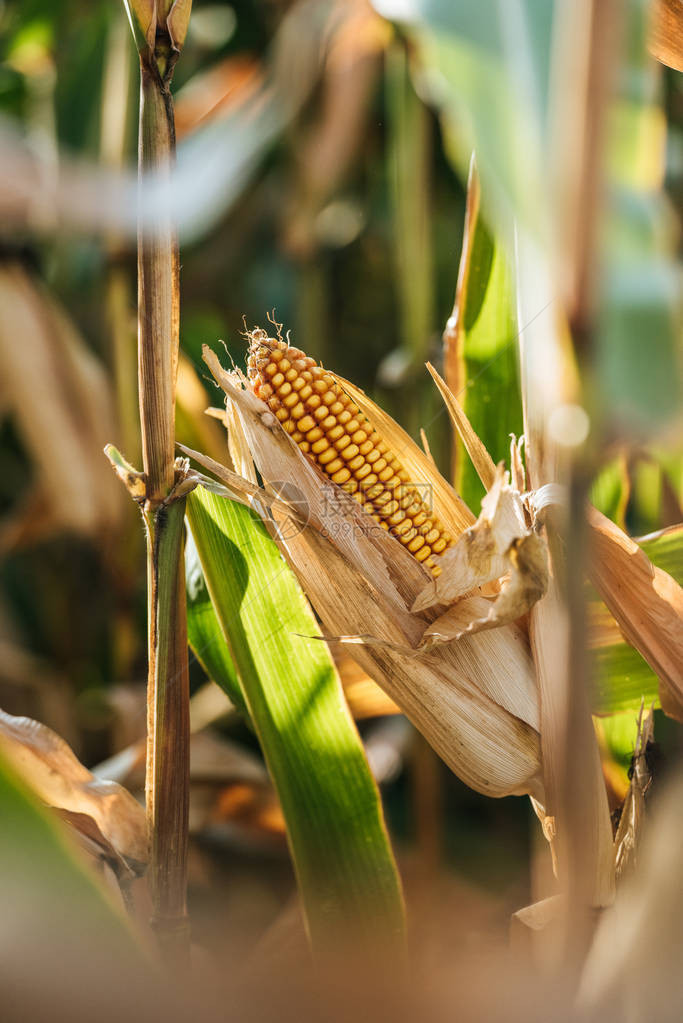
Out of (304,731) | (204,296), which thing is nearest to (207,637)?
(304,731)

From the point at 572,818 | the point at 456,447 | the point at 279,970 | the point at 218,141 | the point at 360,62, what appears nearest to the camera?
the point at 572,818

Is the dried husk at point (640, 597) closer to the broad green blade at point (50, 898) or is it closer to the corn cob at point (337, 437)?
the corn cob at point (337, 437)

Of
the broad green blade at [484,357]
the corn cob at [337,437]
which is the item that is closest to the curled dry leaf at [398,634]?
the corn cob at [337,437]

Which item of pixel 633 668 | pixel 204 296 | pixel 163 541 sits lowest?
pixel 633 668

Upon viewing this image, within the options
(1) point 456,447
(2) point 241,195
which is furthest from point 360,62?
(1) point 456,447

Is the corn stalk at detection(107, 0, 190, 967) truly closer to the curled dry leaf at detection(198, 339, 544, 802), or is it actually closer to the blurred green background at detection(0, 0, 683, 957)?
the curled dry leaf at detection(198, 339, 544, 802)

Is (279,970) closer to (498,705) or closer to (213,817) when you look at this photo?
(498,705)

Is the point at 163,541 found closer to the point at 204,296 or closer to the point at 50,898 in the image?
the point at 50,898
